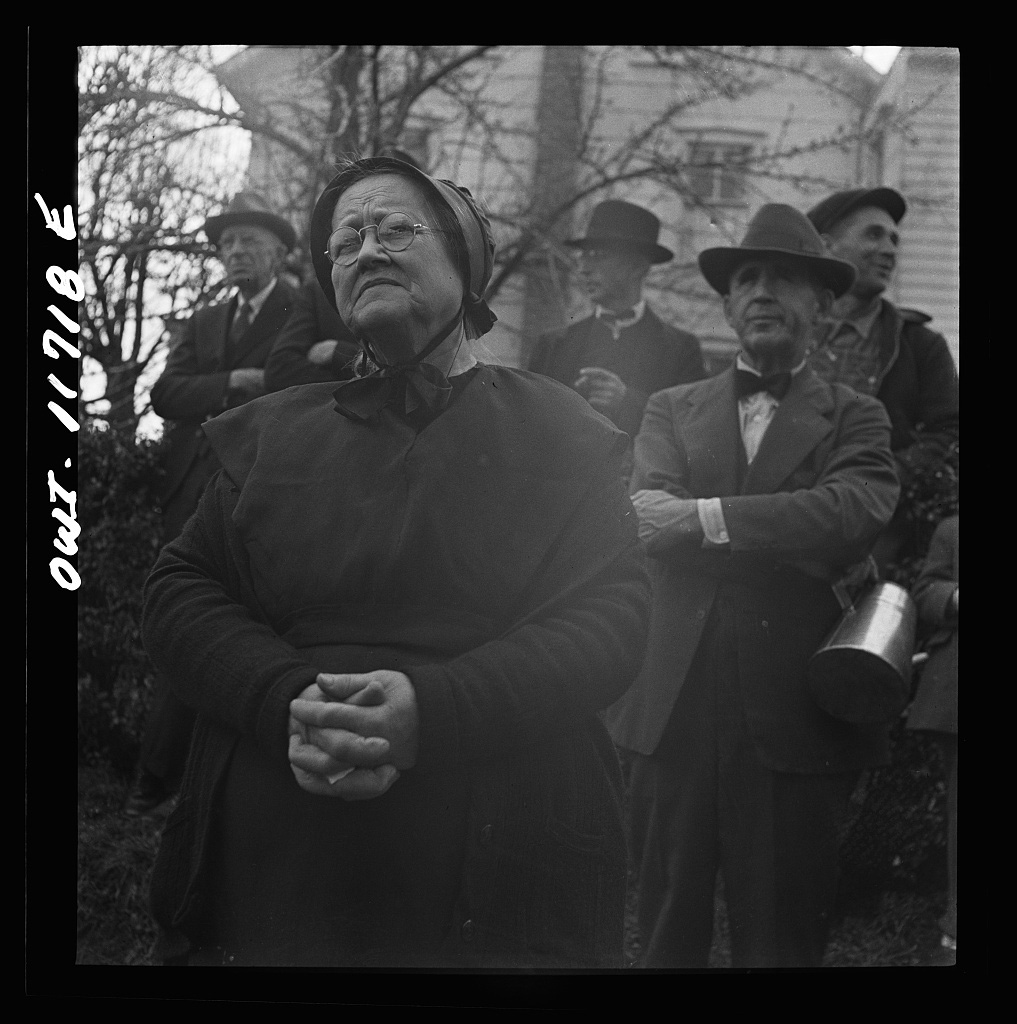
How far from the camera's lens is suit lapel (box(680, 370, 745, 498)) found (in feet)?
13.0

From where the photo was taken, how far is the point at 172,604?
3801mm

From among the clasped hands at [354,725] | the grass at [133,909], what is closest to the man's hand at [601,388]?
the clasped hands at [354,725]

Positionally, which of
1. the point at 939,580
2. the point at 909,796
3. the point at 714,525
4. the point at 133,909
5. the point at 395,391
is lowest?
the point at 133,909

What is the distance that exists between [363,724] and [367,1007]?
90 centimetres

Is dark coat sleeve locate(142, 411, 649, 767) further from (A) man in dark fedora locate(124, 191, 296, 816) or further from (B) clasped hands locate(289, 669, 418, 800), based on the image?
(A) man in dark fedora locate(124, 191, 296, 816)

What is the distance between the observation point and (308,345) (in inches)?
156

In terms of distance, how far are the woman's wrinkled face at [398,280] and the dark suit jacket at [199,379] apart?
0.35 meters

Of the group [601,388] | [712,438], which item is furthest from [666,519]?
[601,388]

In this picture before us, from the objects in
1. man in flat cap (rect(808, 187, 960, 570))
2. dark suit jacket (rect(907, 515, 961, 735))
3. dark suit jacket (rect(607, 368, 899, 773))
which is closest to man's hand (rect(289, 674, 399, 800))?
dark suit jacket (rect(607, 368, 899, 773))

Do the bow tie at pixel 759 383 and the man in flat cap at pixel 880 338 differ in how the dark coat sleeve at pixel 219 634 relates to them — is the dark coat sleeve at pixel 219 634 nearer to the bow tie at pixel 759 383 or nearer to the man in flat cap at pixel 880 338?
the bow tie at pixel 759 383

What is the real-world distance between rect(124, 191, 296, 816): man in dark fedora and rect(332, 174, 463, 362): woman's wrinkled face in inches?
13.5

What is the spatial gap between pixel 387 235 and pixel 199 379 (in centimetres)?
78

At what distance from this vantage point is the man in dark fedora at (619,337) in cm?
398

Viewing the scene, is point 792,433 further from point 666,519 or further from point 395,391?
point 395,391
